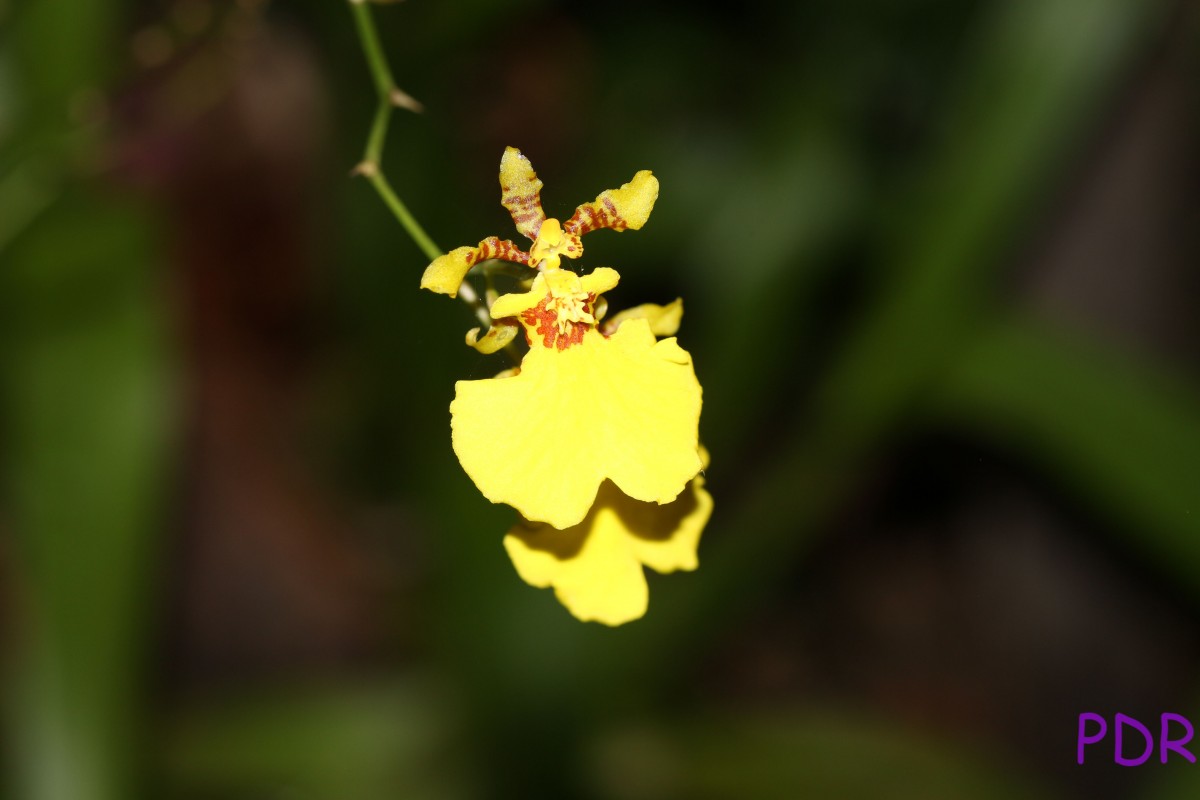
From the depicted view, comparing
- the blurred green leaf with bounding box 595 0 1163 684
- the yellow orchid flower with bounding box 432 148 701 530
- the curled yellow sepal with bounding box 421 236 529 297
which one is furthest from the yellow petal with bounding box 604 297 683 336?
the blurred green leaf with bounding box 595 0 1163 684

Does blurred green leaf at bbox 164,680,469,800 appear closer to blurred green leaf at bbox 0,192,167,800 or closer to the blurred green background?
the blurred green background

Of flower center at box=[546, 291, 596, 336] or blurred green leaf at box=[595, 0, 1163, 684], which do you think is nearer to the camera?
flower center at box=[546, 291, 596, 336]

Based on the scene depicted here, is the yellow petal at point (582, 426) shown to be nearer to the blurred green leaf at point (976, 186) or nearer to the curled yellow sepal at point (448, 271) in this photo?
the curled yellow sepal at point (448, 271)

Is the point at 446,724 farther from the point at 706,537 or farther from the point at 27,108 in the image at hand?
the point at 27,108

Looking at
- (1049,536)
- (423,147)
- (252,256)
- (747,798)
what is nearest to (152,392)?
(423,147)

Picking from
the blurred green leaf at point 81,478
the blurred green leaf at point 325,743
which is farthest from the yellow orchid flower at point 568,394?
the blurred green leaf at point 325,743

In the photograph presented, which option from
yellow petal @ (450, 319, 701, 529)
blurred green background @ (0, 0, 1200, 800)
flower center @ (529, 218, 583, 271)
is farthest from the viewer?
blurred green background @ (0, 0, 1200, 800)
